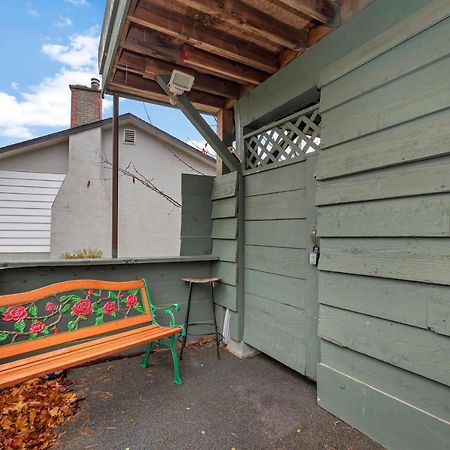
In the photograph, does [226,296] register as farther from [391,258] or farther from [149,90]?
[149,90]

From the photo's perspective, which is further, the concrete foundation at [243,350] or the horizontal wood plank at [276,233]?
the concrete foundation at [243,350]

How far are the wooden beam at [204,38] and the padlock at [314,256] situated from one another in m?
1.61

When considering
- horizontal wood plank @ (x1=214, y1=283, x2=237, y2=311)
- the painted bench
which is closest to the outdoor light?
the painted bench

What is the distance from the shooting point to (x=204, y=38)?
7.24 ft

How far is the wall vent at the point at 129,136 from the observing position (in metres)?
6.68

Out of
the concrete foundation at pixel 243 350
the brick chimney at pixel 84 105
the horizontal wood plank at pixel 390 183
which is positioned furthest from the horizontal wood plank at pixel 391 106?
the brick chimney at pixel 84 105

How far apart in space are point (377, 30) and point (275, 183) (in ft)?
4.01

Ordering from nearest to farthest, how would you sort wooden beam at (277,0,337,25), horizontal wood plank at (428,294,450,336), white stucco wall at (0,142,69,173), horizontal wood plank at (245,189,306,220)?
horizontal wood plank at (428,294,450,336) < wooden beam at (277,0,337,25) < horizontal wood plank at (245,189,306,220) < white stucco wall at (0,142,69,173)

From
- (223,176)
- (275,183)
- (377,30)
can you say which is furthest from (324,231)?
(223,176)

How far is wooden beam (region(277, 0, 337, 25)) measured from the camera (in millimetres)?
1870

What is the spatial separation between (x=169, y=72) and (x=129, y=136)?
443 centimetres

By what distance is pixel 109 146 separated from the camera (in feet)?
21.8

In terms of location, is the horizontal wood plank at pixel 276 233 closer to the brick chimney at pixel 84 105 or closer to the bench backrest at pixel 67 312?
the bench backrest at pixel 67 312

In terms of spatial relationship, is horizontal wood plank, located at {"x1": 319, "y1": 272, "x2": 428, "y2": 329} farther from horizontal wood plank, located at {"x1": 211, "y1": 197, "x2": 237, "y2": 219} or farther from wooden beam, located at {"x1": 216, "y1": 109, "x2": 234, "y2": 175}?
wooden beam, located at {"x1": 216, "y1": 109, "x2": 234, "y2": 175}
